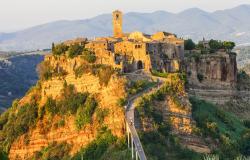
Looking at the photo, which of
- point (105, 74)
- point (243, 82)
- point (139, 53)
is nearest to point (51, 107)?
point (105, 74)

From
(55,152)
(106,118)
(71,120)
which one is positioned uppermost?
(106,118)

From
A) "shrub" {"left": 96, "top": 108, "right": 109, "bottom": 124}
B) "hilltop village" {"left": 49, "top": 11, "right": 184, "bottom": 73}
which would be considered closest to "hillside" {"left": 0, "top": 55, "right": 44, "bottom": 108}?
"hilltop village" {"left": 49, "top": 11, "right": 184, "bottom": 73}

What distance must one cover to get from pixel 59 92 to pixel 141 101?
30.0ft

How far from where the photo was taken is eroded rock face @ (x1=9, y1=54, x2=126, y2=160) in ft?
167

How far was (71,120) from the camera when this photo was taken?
5478cm

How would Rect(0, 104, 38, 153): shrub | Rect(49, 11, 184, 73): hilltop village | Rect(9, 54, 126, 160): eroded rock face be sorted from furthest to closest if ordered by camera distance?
1. Rect(0, 104, 38, 153): shrub
2. Rect(49, 11, 184, 73): hilltop village
3. Rect(9, 54, 126, 160): eroded rock face

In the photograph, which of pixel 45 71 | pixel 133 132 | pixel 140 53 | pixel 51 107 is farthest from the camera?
pixel 45 71

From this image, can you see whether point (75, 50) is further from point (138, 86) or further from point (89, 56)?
point (138, 86)

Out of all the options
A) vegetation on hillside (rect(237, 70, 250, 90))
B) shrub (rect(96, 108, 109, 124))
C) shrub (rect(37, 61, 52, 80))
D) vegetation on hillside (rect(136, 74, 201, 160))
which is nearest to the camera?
vegetation on hillside (rect(136, 74, 201, 160))

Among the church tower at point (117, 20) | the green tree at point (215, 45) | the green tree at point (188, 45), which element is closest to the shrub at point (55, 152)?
the green tree at point (188, 45)

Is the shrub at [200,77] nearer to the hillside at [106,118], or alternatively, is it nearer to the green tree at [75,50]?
the hillside at [106,118]

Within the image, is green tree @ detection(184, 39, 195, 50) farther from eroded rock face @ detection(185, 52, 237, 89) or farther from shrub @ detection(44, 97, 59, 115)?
shrub @ detection(44, 97, 59, 115)

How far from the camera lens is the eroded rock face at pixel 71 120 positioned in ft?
167

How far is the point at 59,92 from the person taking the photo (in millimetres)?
57281
